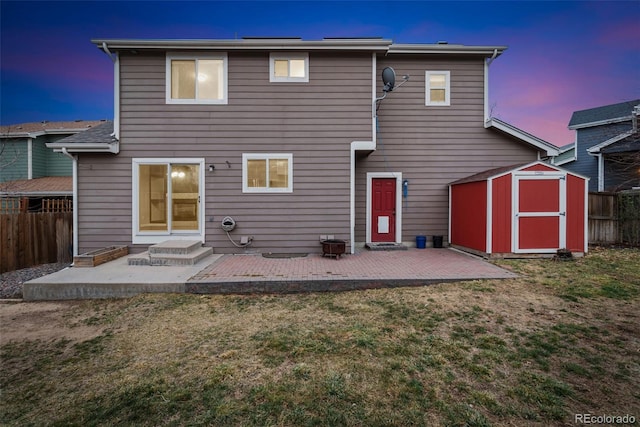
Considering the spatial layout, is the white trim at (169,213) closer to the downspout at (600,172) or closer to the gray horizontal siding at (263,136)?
the gray horizontal siding at (263,136)

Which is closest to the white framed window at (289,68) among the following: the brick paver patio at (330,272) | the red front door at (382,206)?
the red front door at (382,206)

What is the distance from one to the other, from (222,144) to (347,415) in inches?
275

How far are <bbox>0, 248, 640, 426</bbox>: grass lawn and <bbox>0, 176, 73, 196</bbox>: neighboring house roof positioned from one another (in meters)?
10.9

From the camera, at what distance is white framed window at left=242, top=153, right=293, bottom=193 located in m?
7.52

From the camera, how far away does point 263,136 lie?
24.7ft

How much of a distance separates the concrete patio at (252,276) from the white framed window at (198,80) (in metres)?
4.33

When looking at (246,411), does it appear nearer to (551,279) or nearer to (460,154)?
(551,279)

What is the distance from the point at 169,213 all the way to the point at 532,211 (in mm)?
9285

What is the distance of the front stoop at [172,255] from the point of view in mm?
6164

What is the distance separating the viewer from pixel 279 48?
7.26 meters

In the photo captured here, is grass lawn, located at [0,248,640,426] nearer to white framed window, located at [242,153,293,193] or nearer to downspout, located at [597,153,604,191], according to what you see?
white framed window, located at [242,153,293,193]

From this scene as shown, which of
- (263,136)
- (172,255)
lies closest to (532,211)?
(263,136)

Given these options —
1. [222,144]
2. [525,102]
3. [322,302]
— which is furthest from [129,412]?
[525,102]

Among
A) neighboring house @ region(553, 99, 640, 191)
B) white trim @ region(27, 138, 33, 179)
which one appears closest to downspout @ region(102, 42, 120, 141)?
white trim @ region(27, 138, 33, 179)
